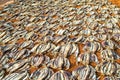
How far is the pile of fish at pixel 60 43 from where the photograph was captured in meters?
3.41

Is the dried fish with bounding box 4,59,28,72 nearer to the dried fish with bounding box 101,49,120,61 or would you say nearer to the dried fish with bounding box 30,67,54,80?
the dried fish with bounding box 30,67,54,80

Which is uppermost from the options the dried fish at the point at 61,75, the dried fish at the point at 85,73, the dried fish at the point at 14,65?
the dried fish at the point at 14,65

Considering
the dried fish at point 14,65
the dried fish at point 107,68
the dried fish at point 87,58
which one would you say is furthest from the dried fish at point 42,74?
the dried fish at point 107,68

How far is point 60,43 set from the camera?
175 inches

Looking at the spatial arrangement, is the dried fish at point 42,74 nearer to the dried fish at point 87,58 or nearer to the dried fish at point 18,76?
the dried fish at point 18,76

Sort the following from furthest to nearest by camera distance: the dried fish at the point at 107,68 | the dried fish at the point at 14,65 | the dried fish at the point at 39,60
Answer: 1. the dried fish at the point at 39,60
2. the dried fish at the point at 14,65
3. the dried fish at the point at 107,68

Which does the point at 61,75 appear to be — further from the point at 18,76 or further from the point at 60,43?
the point at 60,43

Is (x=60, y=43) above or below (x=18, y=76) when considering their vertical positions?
below

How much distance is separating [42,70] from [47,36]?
1.48m

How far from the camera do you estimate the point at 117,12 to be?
20.7 feet

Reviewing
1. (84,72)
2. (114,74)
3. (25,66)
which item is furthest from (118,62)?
(25,66)

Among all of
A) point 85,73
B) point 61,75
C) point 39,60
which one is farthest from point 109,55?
point 39,60

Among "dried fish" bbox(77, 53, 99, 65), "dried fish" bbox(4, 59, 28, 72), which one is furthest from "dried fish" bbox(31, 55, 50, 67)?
"dried fish" bbox(77, 53, 99, 65)

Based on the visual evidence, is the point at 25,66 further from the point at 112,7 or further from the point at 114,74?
the point at 112,7
